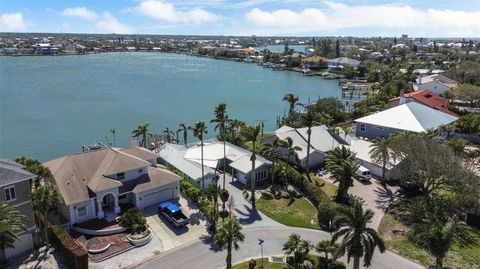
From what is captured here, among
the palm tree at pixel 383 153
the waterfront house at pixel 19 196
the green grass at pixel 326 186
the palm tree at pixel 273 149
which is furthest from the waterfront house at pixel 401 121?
the waterfront house at pixel 19 196

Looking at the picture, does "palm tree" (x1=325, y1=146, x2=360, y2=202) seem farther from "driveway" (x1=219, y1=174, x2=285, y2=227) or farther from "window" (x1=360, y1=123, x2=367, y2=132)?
"window" (x1=360, y1=123, x2=367, y2=132)

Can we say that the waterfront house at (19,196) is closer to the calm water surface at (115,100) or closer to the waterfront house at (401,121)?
the calm water surface at (115,100)

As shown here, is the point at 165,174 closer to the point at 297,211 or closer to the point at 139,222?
the point at 139,222

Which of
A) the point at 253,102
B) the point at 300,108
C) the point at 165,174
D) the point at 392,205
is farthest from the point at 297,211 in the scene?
the point at 253,102

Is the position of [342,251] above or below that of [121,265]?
above

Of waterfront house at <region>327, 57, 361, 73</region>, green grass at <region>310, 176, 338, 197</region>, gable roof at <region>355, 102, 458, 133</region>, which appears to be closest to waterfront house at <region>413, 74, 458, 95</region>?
gable roof at <region>355, 102, 458, 133</region>

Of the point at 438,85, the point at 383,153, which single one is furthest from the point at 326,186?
the point at 438,85

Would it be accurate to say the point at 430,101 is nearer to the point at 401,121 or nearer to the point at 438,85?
the point at 401,121
